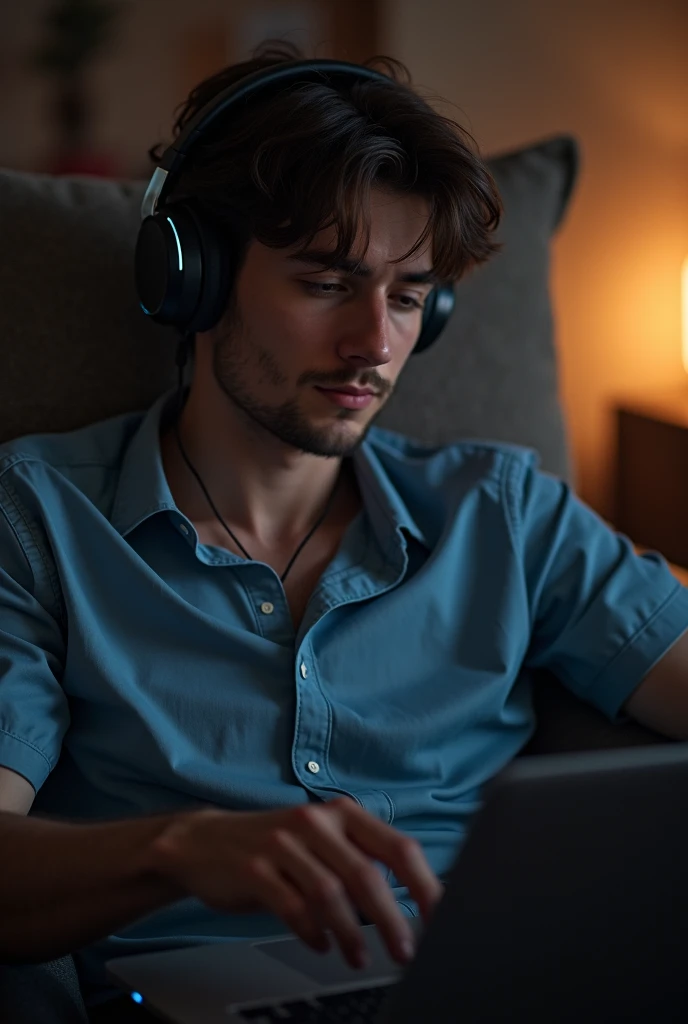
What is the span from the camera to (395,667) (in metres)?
1.16

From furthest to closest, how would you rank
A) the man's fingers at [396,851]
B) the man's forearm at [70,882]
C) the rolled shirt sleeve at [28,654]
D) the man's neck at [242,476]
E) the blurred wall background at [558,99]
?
the blurred wall background at [558,99] < the man's neck at [242,476] < the rolled shirt sleeve at [28,654] < the man's forearm at [70,882] < the man's fingers at [396,851]

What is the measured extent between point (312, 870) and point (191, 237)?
0.68 meters

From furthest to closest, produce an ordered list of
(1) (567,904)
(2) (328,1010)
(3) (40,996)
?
(3) (40,996), (2) (328,1010), (1) (567,904)

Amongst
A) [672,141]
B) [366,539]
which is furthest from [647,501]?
[366,539]

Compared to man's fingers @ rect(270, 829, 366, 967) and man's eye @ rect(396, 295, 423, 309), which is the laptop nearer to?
man's fingers @ rect(270, 829, 366, 967)

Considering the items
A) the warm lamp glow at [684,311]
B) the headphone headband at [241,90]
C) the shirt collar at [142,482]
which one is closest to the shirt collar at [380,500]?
the shirt collar at [142,482]

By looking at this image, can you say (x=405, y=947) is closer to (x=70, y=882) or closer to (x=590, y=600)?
(x=70, y=882)

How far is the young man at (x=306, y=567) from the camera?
1.05 metres

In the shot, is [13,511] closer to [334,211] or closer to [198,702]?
[198,702]

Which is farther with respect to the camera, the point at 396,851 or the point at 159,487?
the point at 159,487

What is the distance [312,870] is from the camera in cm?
66

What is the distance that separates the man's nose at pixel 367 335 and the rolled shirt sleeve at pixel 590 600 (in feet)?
0.81

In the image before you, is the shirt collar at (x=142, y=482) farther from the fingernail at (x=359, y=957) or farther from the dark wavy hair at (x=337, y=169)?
the fingernail at (x=359, y=957)

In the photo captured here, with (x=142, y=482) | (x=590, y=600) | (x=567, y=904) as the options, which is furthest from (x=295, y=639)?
(x=567, y=904)
